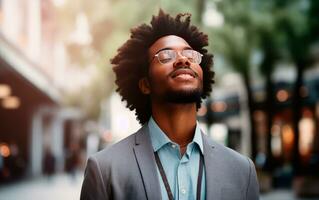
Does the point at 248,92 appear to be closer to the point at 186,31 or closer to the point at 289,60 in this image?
the point at 289,60

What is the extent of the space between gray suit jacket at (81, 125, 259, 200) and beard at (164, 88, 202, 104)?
249 mm

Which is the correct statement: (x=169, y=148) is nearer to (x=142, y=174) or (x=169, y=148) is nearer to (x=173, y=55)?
(x=142, y=174)

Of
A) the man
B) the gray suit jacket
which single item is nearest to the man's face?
the man

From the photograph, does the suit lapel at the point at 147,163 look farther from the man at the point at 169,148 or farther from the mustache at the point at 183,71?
the mustache at the point at 183,71

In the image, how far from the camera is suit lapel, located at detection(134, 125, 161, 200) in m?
2.83

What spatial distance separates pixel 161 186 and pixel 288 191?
66.2 ft

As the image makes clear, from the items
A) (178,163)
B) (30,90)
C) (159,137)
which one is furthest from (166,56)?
(30,90)

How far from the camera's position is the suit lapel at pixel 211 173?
2.90 m

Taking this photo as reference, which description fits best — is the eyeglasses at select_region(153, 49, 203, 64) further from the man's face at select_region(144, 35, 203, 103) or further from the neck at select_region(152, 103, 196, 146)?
the neck at select_region(152, 103, 196, 146)

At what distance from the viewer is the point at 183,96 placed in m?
2.94

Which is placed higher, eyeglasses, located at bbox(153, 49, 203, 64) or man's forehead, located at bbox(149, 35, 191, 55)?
man's forehead, located at bbox(149, 35, 191, 55)

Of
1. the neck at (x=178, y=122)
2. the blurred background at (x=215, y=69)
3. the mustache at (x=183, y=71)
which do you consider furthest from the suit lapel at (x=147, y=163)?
the blurred background at (x=215, y=69)

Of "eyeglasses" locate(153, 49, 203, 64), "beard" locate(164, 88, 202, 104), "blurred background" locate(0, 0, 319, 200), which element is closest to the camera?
"beard" locate(164, 88, 202, 104)

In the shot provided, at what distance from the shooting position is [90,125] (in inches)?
2822
